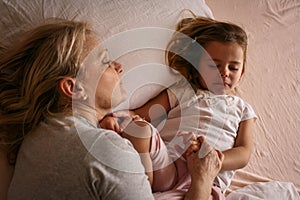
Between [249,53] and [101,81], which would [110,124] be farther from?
[249,53]

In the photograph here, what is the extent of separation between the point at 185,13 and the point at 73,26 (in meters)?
0.41

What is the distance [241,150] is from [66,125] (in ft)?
1.69

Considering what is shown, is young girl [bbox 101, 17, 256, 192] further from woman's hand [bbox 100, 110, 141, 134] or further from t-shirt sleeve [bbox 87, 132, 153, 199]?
t-shirt sleeve [bbox 87, 132, 153, 199]

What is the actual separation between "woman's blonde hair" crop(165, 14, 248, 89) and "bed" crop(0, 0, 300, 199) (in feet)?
0.12

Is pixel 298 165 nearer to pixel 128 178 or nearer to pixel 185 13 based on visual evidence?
pixel 185 13

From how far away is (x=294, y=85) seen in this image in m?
1.39

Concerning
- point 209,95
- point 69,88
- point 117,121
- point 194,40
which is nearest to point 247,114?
point 209,95

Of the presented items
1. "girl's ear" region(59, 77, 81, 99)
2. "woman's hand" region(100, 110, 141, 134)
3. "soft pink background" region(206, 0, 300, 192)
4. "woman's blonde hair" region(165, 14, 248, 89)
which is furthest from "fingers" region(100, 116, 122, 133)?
"soft pink background" region(206, 0, 300, 192)

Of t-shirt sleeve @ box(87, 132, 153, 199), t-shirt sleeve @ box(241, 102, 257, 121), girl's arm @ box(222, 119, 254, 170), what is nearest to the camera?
t-shirt sleeve @ box(87, 132, 153, 199)

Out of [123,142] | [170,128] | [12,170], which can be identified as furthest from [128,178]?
[170,128]

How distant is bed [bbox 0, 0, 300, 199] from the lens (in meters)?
0.96

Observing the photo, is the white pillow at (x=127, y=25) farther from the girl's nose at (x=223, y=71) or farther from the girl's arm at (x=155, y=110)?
the girl's nose at (x=223, y=71)

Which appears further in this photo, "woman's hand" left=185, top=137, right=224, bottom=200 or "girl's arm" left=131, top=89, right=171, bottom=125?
"girl's arm" left=131, top=89, right=171, bottom=125

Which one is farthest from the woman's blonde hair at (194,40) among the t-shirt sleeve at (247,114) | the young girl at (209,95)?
Result: the t-shirt sleeve at (247,114)
